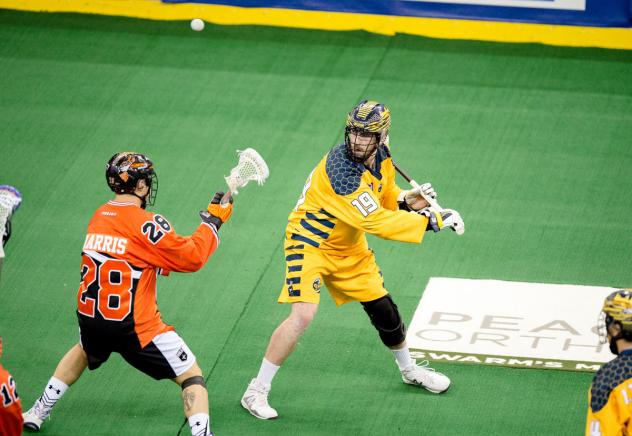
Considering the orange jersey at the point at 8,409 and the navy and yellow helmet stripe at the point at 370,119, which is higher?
the navy and yellow helmet stripe at the point at 370,119

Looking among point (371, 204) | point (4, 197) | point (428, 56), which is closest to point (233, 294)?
point (371, 204)

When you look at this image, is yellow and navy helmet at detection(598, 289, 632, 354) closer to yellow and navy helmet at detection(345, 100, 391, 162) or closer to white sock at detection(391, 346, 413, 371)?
yellow and navy helmet at detection(345, 100, 391, 162)

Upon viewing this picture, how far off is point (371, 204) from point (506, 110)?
4.57m

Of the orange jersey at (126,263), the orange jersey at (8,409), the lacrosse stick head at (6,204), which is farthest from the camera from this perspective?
the orange jersey at (126,263)


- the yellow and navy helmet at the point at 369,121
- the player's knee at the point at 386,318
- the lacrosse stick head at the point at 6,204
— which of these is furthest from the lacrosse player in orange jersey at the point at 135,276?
the player's knee at the point at 386,318

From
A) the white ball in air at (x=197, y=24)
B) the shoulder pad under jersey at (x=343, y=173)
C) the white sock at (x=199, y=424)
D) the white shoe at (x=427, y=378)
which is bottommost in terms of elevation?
the white ball in air at (x=197, y=24)

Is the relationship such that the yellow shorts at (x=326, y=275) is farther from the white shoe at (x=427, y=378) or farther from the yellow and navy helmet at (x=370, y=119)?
the yellow and navy helmet at (x=370, y=119)

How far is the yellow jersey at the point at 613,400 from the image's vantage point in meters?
5.11

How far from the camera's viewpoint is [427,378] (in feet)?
24.6

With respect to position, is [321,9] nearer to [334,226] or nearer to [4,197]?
[334,226]

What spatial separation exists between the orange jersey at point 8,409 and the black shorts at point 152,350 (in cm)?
94

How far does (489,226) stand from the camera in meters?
9.47

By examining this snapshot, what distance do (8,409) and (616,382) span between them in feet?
9.50

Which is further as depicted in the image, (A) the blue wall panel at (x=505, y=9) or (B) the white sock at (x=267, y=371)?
(A) the blue wall panel at (x=505, y=9)
